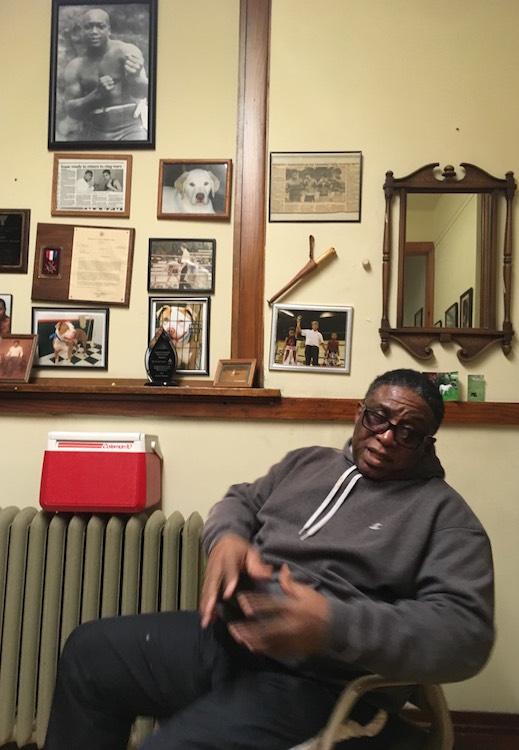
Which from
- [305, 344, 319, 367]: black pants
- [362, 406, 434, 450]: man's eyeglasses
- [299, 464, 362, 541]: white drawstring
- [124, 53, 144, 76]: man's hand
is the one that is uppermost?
[124, 53, 144, 76]: man's hand

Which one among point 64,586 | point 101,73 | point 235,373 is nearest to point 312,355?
point 235,373

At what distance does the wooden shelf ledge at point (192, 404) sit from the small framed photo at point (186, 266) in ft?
1.21

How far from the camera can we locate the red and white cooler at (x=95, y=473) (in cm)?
183

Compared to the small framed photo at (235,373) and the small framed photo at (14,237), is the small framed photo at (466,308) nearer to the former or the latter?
the small framed photo at (235,373)

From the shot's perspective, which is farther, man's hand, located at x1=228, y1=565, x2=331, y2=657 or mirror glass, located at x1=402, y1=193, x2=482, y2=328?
mirror glass, located at x1=402, y1=193, x2=482, y2=328

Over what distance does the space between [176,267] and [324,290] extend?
0.54m

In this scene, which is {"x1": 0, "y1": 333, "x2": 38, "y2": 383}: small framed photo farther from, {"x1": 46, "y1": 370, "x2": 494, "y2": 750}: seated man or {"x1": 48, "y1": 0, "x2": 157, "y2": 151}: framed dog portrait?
{"x1": 46, "y1": 370, "x2": 494, "y2": 750}: seated man

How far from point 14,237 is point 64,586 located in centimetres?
124

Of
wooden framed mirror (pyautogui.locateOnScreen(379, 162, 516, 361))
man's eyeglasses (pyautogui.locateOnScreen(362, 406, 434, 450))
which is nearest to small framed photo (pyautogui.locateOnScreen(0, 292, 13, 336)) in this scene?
wooden framed mirror (pyautogui.locateOnScreen(379, 162, 516, 361))

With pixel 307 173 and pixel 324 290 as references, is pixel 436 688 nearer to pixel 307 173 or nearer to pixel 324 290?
pixel 324 290

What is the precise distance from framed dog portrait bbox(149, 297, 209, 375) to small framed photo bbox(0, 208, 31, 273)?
566 millimetres

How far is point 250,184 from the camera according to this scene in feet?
6.88

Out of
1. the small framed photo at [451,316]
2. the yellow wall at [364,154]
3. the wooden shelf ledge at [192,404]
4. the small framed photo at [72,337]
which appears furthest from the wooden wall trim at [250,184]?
the small framed photo at [451,316]

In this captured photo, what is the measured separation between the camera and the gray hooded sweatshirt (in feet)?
3.16
